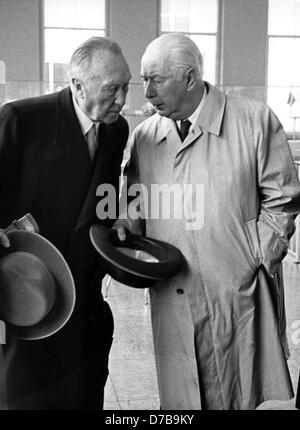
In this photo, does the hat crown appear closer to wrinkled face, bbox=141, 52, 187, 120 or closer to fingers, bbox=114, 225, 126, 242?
fingers, bbox=114, 225, 126, 242

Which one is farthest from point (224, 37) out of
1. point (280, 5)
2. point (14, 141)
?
point (14, 141)

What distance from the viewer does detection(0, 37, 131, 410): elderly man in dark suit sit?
5.41 ft

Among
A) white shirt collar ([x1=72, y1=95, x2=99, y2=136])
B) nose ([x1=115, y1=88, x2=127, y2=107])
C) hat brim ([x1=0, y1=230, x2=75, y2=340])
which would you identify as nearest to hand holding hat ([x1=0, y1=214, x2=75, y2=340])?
hat brim ([x1=0, y1=230, x2=75, y2=340])

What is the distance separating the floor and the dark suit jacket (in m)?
0.34

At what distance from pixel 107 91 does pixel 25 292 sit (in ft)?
1.83

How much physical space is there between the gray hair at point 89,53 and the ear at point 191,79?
8.7 inches

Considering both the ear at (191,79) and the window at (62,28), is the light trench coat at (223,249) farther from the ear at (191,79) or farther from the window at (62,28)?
the window at (62,28)

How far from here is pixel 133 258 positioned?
68.1 inches

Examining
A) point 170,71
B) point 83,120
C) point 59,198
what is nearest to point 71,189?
point 59,198

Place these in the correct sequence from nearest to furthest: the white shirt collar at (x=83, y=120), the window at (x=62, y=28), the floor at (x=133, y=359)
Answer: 1. the white shirt collar at (x=83, y=120)
2. the window at (x=62, y=28)
3. the floor at (x=133, y=359)

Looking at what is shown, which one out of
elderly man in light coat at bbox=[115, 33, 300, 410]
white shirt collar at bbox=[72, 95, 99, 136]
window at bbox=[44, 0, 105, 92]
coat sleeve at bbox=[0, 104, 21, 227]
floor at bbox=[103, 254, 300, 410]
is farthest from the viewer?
floor at bbox=[103, 254, 300, 410]

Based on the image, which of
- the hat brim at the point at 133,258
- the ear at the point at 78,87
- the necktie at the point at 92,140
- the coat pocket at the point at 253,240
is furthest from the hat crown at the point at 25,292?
the coat pocket at the point at 253,240

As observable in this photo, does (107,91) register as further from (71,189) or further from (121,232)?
(121,232)

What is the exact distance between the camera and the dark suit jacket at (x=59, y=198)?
5.50ft
